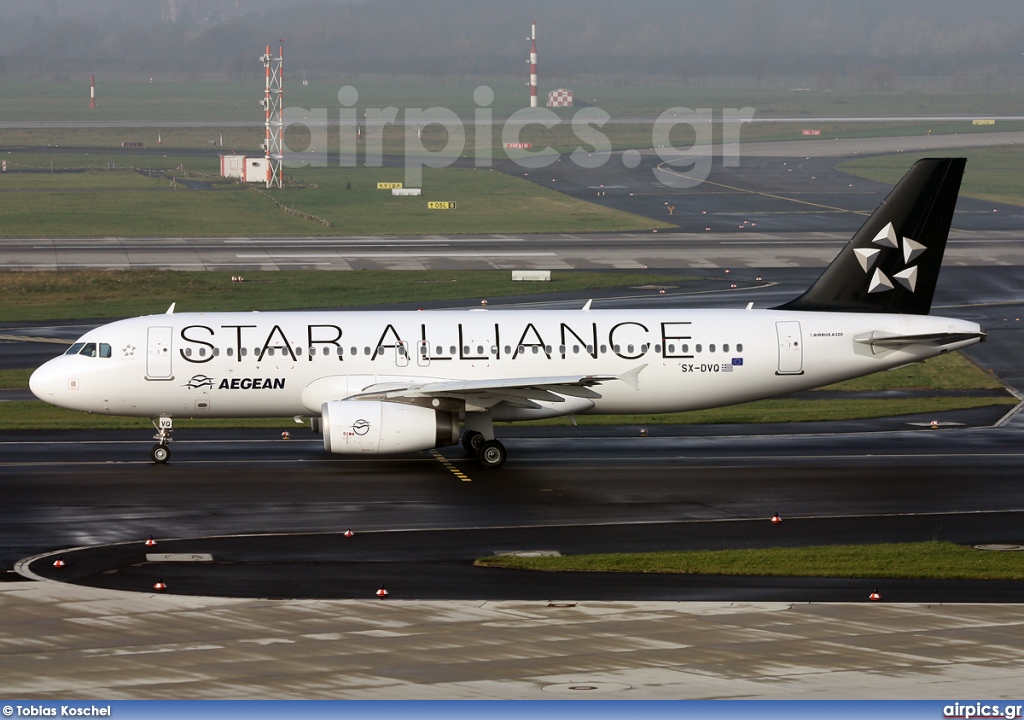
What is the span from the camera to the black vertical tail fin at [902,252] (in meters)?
42.5

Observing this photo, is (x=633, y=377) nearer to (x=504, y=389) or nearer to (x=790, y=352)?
(x=504, y=389)

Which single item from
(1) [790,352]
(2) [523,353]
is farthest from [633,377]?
(1) [790,352]

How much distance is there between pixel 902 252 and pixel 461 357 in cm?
1413

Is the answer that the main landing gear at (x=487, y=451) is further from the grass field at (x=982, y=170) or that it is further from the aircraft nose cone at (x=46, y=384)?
the grass field at (x=982, y=170)

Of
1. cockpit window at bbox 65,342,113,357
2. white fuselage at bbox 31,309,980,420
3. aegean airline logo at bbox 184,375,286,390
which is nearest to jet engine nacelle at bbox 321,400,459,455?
white fuselage at bbox 31,309,980,420

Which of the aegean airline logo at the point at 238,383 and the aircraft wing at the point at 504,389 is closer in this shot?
the aircraft wing at the point at 504,389

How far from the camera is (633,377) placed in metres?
41.2

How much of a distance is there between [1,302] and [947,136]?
5677 inches

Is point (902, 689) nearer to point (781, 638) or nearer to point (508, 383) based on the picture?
point (781, 638)

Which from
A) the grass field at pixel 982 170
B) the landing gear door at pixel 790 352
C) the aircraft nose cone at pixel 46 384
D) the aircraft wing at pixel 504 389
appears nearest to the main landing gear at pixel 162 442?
the aircraft nose cone at pixel 46 384

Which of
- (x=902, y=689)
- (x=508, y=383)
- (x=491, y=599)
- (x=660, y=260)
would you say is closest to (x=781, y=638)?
(x=902, y=689)

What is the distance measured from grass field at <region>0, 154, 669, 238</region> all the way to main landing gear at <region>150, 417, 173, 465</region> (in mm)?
58876

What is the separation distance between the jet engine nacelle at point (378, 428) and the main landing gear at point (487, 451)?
1.67 m

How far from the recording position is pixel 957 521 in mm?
34062
